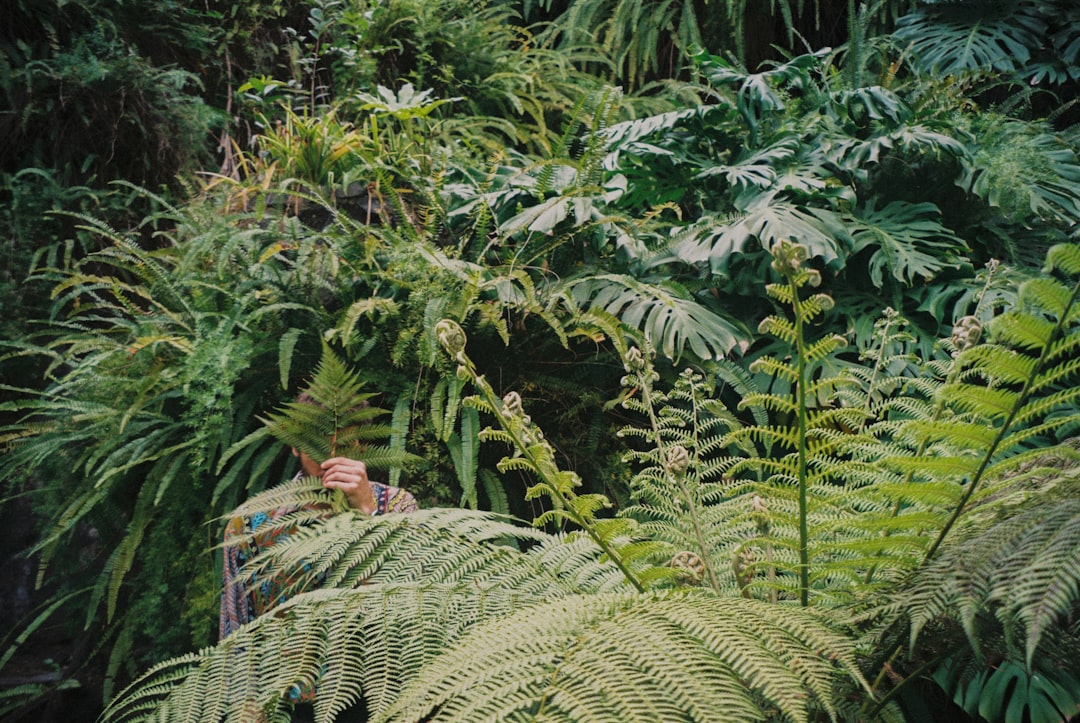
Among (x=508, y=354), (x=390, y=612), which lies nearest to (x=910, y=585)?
(x=390, y=612)

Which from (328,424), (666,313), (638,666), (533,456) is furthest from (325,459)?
(666,313)

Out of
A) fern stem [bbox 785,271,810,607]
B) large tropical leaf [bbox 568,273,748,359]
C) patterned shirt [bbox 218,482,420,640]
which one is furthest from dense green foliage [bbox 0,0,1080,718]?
patterned shirt [bbox 218,482,420,640]

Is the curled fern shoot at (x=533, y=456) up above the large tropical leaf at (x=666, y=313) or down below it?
above

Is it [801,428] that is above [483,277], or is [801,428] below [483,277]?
above

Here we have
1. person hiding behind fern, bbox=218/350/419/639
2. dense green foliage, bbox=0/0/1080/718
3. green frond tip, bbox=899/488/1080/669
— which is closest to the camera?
green frond tip, bbox=899/488/1080/669

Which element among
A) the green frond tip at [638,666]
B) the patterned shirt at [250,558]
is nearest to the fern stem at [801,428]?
the green frond tip at [638,666]

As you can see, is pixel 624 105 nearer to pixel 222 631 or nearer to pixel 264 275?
pixel 264 275

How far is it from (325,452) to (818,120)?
2.53 m

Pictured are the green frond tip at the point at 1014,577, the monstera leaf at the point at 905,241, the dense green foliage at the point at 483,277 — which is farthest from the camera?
the monstera leaf at the point at 905,241

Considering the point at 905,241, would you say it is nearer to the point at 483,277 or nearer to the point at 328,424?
the point at 483,277

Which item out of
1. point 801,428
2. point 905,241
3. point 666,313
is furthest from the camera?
point 905,241

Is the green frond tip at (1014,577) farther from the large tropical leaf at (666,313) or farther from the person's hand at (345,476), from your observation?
the large tropical leaf at (666,313)

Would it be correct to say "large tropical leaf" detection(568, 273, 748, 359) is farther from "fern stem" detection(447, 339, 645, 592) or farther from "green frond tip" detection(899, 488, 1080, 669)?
"green frond tip" detection(899, 488, 1080, 669)

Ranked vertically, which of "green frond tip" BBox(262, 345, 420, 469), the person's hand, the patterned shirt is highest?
"green frond tip" BBox(262, 345, 420, 469)
